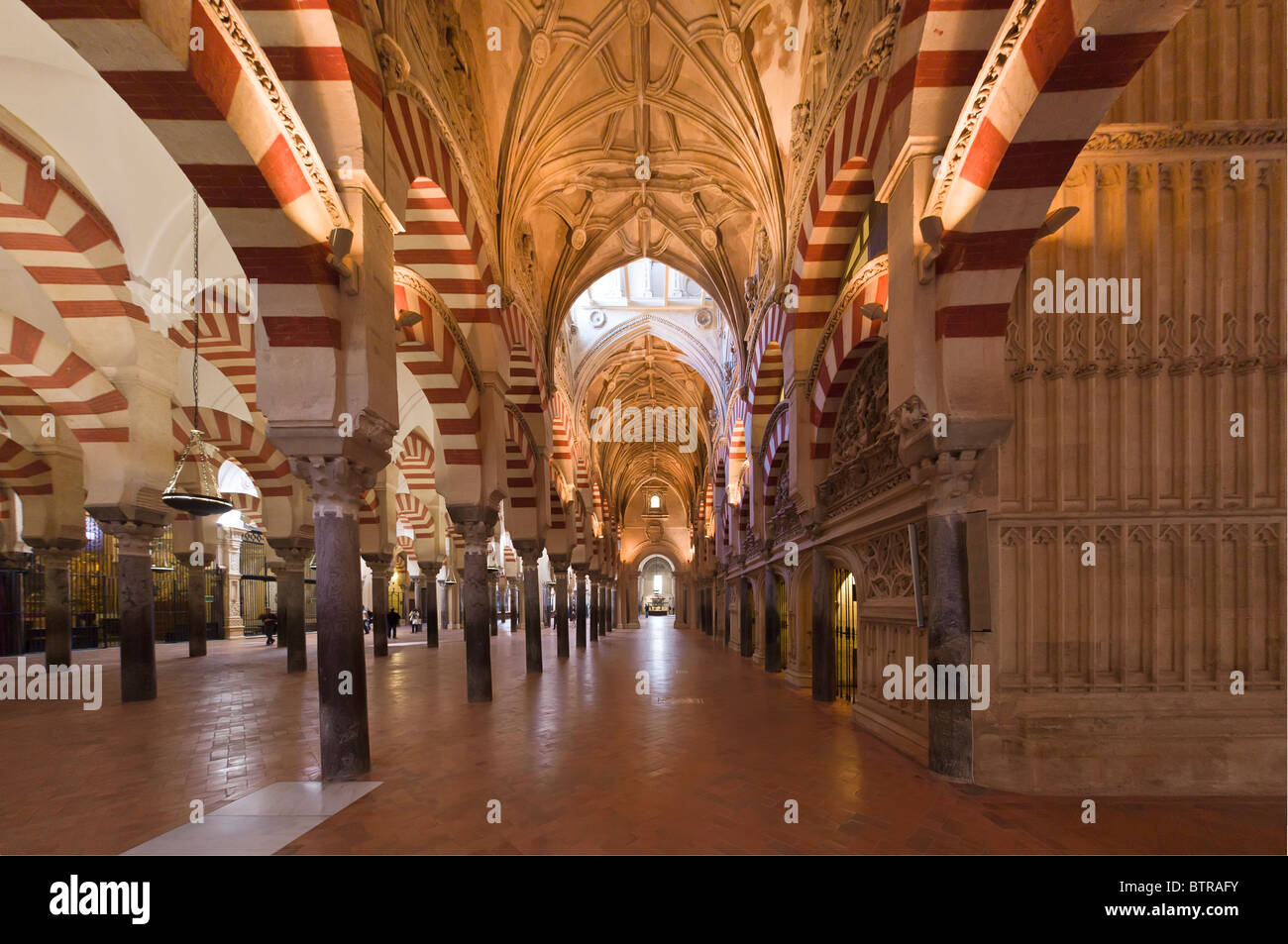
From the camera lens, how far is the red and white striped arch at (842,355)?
6336 millimetres

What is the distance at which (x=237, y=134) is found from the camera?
3.53 m

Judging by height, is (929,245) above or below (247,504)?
above

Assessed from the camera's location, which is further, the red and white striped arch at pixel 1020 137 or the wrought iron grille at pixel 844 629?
the wrought iron grille at pixel 844 629

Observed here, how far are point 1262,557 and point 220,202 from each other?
7461 millimetres

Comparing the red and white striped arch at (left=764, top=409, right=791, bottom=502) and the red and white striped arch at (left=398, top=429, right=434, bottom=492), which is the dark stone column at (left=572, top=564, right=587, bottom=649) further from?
the red and white striped arch at (left=764, top=409, right=791, bottom=502)

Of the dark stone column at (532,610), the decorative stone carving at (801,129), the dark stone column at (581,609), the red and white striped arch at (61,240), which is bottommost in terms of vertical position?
the dark stone column at (581,609)

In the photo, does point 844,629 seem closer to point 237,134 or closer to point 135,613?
point 237,134

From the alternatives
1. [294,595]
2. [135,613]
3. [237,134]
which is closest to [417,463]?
[294,595]

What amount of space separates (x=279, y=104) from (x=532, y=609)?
889 cm

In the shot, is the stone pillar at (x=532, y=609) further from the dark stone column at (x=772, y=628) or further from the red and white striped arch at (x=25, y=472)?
the red and white striped arch at (x=25, y=472)

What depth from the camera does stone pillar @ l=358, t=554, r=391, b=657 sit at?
13.5 metres

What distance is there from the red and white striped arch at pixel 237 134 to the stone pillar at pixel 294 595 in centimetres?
826

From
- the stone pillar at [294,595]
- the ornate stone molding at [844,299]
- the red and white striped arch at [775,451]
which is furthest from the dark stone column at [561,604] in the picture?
the ornate stone molding at [844,299]

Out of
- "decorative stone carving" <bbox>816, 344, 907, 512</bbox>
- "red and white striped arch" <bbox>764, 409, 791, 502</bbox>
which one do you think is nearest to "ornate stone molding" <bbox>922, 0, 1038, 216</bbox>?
"decorative stone carving" <bbox>816, 344, 907, 512</bbox>
